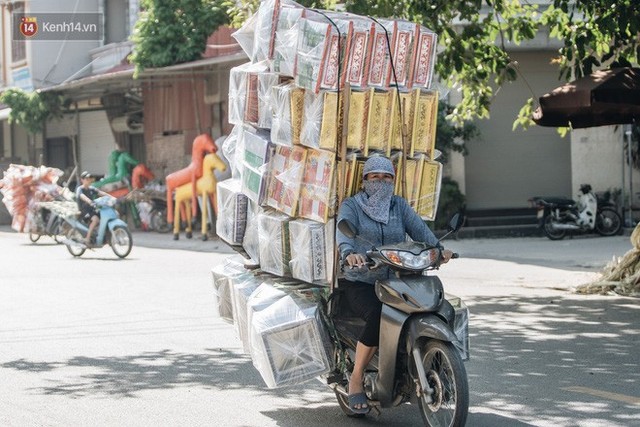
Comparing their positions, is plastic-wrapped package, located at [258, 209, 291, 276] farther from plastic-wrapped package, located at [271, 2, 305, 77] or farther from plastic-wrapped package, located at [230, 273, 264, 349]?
plastic-wrapped package, located at [271, 2, 305, 77]

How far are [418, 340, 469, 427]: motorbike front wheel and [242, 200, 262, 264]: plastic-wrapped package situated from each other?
209 cm

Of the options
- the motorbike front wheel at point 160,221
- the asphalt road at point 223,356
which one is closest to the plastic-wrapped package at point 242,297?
the asphalt road at point 223,356

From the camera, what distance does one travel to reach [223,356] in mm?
9602

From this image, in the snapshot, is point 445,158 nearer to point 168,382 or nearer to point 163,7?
point 163,7

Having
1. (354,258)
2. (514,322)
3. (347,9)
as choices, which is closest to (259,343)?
(354,258)

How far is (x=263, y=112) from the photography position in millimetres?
7785

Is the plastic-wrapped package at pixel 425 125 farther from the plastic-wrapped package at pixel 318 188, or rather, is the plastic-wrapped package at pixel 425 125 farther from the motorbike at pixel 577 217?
the motorbike at pixel 577 217

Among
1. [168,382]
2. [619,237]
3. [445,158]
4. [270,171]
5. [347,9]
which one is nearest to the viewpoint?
[270,171]

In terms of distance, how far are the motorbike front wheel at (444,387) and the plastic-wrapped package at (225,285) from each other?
7.64 feet

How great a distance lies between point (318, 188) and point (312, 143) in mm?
296

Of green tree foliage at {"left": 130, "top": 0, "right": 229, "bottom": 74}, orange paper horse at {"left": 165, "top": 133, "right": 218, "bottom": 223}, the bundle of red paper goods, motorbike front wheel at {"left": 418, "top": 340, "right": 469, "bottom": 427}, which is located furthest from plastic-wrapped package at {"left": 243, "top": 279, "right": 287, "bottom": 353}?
the bundle of red paper goods

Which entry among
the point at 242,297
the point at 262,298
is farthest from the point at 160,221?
the point at 262,298

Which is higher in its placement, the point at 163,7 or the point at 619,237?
the point at 163,7

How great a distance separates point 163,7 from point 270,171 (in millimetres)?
21646
